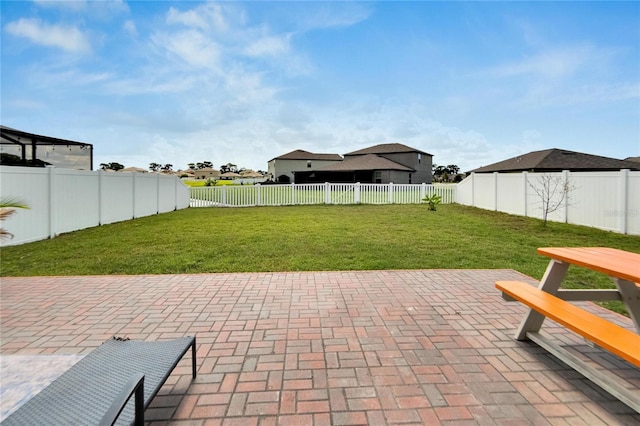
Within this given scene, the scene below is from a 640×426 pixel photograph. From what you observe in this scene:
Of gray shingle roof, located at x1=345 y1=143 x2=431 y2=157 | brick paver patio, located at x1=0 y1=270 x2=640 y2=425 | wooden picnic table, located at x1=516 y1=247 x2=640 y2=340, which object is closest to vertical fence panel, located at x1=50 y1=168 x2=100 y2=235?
brick paver patio, located at x1=0 y1=270 x2=640 y2=425

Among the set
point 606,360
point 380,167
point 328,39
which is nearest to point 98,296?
point 606,360

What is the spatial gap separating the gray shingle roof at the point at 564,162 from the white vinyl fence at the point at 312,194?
11.9 metres

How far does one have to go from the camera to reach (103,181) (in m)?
10.9

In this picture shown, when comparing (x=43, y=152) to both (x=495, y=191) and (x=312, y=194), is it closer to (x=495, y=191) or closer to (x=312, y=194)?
(x=312, y=194)

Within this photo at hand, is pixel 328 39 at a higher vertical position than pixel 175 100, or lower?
higher

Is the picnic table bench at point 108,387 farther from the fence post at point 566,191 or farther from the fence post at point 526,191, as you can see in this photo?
the fence post at point 526,191

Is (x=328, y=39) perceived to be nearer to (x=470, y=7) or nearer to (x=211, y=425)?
(x=470, y=7)

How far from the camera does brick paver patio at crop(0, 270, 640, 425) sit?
2.15 metres

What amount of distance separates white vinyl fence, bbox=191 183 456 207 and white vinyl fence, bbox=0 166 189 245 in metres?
5.31

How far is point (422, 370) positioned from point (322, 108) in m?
20.2

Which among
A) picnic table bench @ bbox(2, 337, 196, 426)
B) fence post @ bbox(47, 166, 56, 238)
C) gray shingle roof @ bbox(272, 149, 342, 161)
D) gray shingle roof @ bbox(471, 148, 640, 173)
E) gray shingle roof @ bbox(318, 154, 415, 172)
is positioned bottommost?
picnic table bench @ bbox(2, 337, 196, 426)

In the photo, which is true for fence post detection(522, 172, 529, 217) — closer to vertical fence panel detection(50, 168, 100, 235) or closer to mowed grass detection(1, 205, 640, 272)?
mowed grass detection(1, 205, 640, 272)

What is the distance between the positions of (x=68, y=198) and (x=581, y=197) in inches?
641

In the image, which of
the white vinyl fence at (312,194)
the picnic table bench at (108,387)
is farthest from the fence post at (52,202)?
the white vinyl fence at (312,194)
